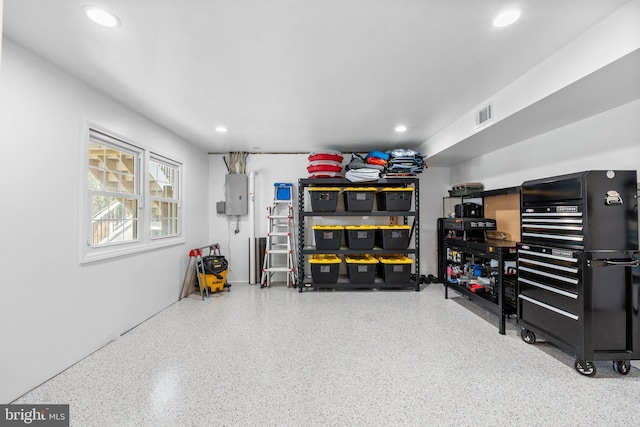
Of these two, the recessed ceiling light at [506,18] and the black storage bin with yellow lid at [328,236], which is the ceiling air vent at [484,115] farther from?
the black storage bin with yellow lid at [328,236]

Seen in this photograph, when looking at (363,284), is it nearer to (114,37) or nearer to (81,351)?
(81,351)

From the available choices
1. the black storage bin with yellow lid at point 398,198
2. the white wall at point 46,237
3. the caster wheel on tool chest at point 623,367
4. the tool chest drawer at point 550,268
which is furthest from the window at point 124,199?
the caster wheel on tool chest at point 623,367

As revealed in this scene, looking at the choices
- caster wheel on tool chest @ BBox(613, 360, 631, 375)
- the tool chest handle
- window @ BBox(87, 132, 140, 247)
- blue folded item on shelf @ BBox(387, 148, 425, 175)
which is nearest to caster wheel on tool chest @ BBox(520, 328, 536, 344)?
caster wheel on tool chest @ BBox(613, 360, 631, 375)

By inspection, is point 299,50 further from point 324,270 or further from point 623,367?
point 623,367

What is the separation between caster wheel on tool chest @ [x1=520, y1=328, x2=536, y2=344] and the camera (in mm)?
2588

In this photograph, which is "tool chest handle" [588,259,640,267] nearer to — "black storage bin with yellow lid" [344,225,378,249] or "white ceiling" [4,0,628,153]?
"white ceiling" [4,0,628,153]

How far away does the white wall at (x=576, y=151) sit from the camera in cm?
231

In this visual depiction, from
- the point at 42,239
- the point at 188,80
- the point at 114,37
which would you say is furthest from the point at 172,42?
the point at 42,239

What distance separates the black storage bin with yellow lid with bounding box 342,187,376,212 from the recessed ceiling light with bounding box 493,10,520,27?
277 centimetres

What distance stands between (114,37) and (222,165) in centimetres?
322

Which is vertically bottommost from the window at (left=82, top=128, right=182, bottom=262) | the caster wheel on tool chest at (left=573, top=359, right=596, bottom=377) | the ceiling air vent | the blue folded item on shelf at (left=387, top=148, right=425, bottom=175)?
the caster wheel on tool chest at (left=573, top=359, right=596, bottom=377)

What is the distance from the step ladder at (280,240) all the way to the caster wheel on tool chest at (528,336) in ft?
10.3

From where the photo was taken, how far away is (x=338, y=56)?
2.13m

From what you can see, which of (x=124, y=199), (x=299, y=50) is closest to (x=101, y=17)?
(x=299, y=50)
